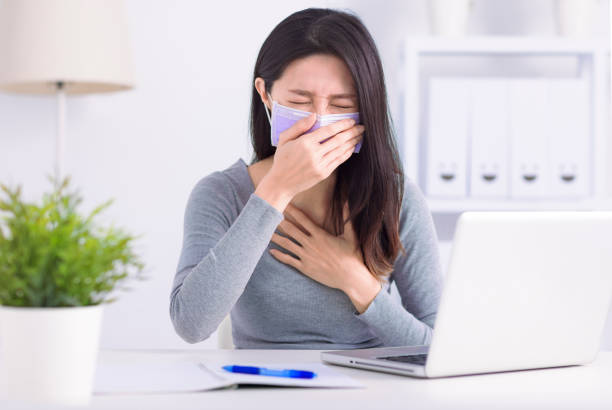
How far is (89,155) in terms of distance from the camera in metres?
2.49

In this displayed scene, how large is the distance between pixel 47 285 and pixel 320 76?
2.64 ft

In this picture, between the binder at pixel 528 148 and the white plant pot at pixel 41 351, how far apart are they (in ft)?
5.74

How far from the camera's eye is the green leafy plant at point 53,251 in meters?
0.68

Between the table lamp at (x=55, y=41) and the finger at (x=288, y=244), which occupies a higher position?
the table lamp at (x=55, y=41)

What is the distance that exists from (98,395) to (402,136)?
64.5 inches

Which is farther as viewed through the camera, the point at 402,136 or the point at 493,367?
the point at 402,136

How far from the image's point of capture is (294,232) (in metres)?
1.44

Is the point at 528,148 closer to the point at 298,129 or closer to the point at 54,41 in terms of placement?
the point at 298,129

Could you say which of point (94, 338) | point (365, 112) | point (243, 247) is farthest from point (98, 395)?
point (365, 112)

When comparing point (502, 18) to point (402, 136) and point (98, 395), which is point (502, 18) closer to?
point (402, 136)

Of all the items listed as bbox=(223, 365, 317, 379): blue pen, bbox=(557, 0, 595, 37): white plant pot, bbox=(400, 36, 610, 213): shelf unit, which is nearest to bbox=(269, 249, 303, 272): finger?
bbox=(223, 365, 317, 379): blue pen

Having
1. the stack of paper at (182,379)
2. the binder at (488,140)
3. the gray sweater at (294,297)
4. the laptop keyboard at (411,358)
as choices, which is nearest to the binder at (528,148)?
the binder at (488,140)

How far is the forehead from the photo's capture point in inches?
54.7

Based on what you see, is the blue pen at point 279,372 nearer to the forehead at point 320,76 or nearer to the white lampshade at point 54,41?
the forehead at point 320,76
